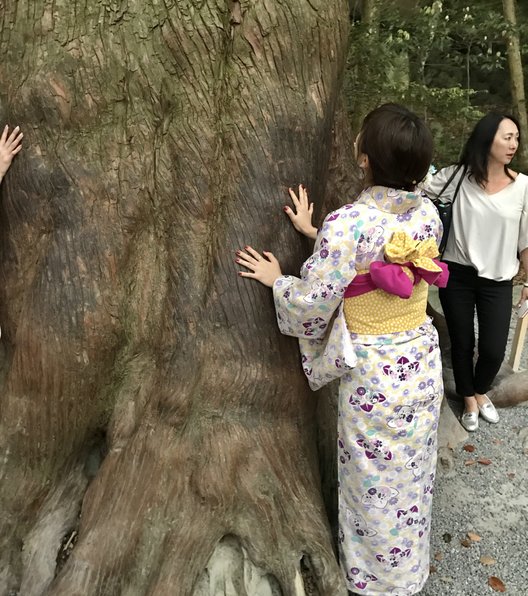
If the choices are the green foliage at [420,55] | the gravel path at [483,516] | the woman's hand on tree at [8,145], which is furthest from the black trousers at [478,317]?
the green foliage at [420,55]

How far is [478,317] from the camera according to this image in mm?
3570

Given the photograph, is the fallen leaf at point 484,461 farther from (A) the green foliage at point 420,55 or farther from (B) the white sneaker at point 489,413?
(A) the green foliage at point 420,55

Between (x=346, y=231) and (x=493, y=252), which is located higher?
(x=346, y=231)

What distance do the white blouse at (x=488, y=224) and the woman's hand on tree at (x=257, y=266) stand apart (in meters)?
1.56

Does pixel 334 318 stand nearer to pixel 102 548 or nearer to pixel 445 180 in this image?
pixel 102 548

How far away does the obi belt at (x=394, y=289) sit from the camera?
1980mm

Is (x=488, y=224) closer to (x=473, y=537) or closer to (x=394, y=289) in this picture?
(x=394, y=289)

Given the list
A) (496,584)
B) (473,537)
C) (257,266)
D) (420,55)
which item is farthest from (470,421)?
(420,55)

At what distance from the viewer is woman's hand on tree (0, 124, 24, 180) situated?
217cm

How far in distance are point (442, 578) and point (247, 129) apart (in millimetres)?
2204

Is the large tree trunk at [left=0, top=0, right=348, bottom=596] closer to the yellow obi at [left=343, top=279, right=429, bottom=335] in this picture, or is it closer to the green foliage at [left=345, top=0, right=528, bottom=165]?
the yellow obi at [left=343, top=279, right=429, bottom=335]

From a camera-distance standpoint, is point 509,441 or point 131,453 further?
point 509,441

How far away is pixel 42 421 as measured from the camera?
7.64ft

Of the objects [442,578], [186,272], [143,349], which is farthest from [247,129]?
[442,578]
